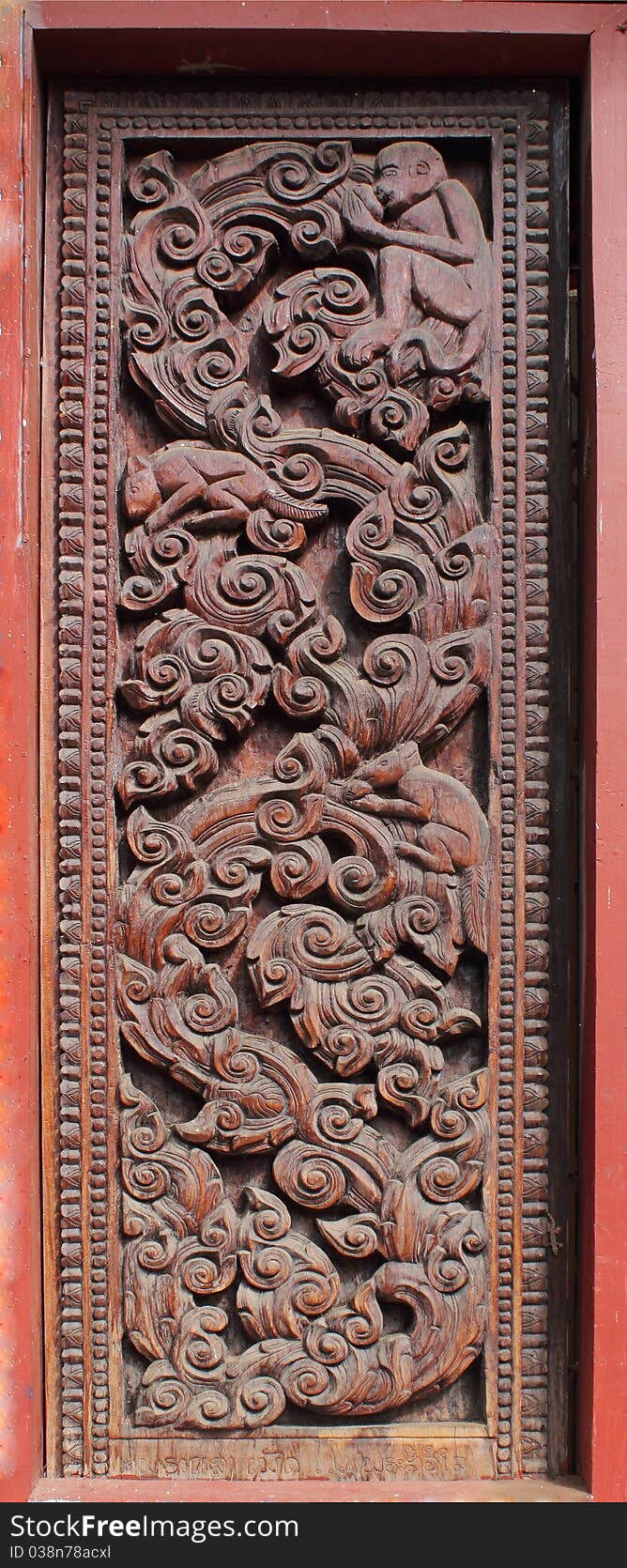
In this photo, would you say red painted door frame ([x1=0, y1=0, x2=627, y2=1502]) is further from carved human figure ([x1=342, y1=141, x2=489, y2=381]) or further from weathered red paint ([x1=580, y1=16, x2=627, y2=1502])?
carved human figure ([x1=342, y1=141, x2=489, y2=381])

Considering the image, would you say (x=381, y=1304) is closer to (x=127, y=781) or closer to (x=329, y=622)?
(x=127, y=781)

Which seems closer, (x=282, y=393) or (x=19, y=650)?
(x=19, y=650)

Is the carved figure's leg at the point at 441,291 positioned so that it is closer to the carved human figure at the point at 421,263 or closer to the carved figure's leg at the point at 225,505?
the carved human figure at the point at 421,263

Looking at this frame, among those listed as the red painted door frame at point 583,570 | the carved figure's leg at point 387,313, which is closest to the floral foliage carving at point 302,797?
the carved figure's leg at point 387,313

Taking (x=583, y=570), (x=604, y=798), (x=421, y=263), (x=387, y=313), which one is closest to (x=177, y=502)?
(x=387, y=313)

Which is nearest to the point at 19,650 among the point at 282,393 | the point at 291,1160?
the point at 282,393

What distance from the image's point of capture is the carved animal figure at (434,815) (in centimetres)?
193

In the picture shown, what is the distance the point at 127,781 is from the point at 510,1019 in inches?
29.0

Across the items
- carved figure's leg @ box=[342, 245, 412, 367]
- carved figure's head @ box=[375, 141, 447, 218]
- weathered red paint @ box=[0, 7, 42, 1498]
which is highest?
carved figure's head @ box=[375, 141, 447, 218]

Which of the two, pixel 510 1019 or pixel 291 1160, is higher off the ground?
pixel 510 1019

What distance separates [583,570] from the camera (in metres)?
1.96

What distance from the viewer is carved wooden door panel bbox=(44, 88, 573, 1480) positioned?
1.91 meters

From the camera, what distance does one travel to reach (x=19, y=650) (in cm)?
189

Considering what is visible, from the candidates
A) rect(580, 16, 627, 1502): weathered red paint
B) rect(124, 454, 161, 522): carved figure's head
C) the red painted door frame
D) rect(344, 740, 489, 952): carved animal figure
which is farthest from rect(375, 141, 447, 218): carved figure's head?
rect(344, 740, 489, 952): carved animal figure
